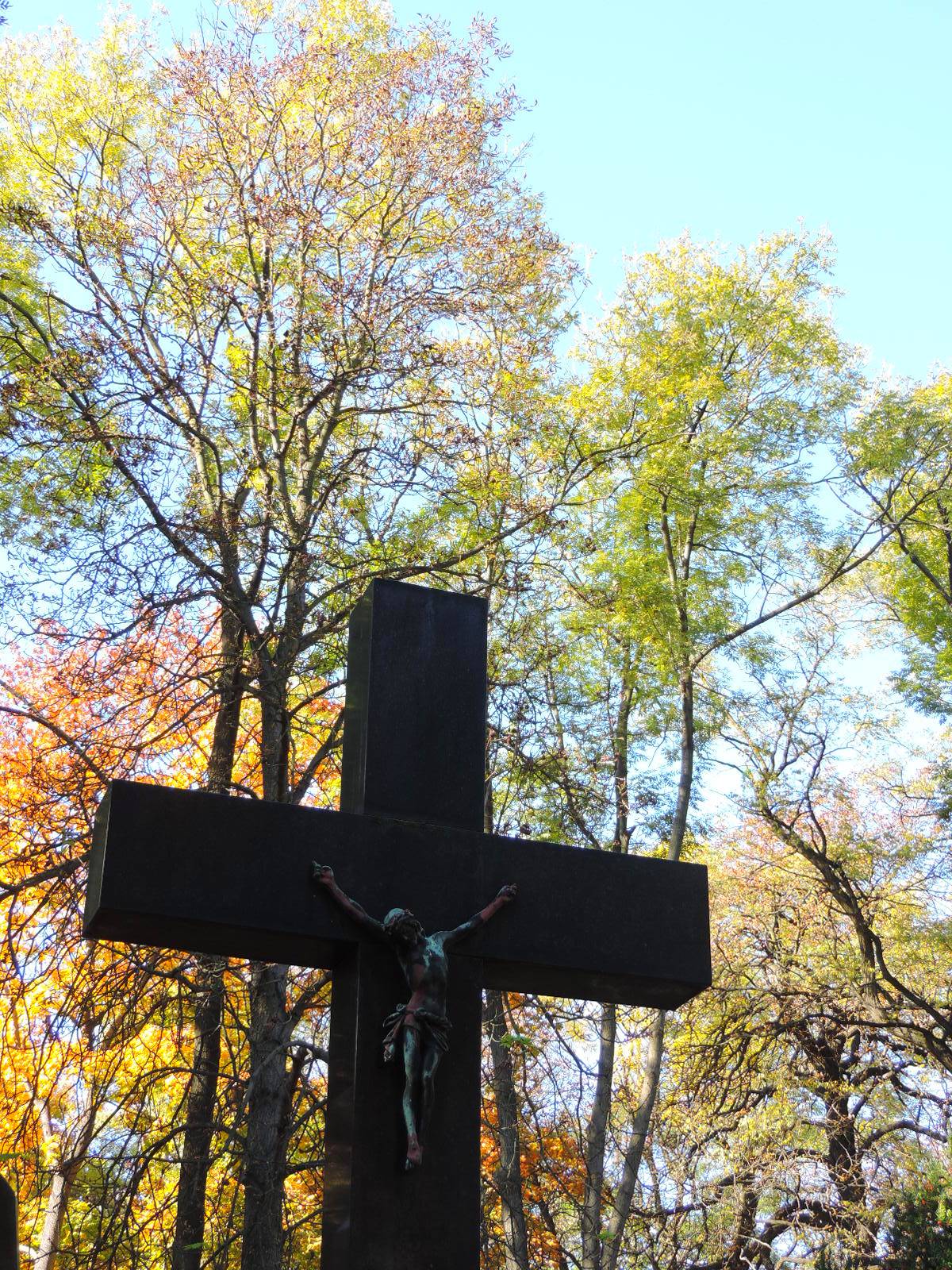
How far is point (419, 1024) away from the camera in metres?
4.21

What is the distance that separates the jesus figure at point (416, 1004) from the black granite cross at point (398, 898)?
0.05 metres

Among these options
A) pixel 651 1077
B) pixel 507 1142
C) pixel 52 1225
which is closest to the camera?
pixel 52 1225

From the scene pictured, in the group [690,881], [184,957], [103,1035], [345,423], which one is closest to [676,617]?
[345,423]

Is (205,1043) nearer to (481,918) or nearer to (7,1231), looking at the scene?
(481,918)

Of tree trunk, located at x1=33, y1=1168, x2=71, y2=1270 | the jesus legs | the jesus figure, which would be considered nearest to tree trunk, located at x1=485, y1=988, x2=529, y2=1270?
tree trunk, located at x1=33, y1=1168, x2=71, y2=1270

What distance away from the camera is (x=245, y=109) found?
11266mm

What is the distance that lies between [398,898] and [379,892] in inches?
2.6

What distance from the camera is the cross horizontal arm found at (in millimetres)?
4160

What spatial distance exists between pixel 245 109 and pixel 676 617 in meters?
7.07

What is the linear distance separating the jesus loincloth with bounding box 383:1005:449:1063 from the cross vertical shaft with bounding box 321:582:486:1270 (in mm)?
46

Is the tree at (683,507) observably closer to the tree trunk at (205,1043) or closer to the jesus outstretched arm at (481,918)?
the tree trunk at (205,1043)

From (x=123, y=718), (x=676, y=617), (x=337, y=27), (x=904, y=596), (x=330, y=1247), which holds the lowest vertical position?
(x=330, y=1247)

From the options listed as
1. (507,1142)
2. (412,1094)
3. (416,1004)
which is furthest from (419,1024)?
(507,1142)

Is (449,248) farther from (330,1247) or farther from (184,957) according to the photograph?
(330,1247)
